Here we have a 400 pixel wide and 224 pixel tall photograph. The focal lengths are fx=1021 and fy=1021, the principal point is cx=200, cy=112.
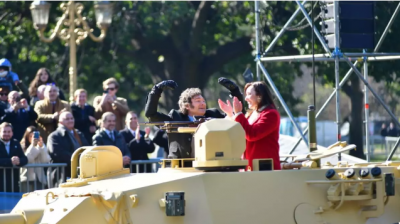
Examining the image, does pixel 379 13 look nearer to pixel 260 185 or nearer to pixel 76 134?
pixel 76 134

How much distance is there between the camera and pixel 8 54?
31.5 meters

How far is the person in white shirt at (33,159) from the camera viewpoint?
1515cm

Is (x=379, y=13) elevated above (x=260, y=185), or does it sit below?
above

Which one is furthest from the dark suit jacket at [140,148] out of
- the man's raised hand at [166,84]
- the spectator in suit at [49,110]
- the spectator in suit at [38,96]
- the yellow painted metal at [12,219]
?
the yellow painted metal at [12,219]

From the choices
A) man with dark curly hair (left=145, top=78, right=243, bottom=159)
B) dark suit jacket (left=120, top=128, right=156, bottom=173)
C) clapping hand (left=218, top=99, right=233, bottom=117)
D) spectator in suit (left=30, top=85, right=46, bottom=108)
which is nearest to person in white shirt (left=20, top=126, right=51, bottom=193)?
spectator in suit (left=30, top=85, right=46, bottom=108)

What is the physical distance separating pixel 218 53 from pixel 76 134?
15397mm

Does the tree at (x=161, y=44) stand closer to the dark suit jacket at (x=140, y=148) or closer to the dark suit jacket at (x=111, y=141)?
the dark suit jacket at (x=140, y=148)

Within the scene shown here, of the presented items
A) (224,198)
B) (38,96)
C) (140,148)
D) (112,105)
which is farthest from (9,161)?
(224,198)

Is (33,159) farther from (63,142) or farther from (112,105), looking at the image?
(112,105)

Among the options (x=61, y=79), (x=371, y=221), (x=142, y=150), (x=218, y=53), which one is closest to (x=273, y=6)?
(x=218, y=53)

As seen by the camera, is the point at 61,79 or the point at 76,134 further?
the point at 61,79

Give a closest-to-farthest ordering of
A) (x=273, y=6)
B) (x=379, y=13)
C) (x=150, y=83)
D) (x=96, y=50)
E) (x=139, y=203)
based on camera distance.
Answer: (x=139, y=203) < (x=379, y=13) < (x=273, y=6) < (x=96, y=50) < (x=150, y=83)

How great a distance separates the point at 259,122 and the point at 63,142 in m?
5.98

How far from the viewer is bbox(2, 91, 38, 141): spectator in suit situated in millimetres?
16281
